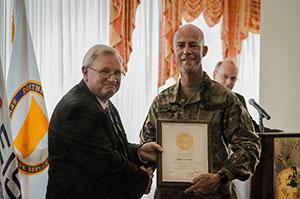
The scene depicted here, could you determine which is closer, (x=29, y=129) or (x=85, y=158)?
(x=85, y=158)

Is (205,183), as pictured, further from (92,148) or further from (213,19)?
(213,19)

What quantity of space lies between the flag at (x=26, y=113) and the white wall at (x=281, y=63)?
240 centimetres

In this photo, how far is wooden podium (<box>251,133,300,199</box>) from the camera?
107 inches

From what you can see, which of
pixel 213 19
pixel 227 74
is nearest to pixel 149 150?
pixel 227 74

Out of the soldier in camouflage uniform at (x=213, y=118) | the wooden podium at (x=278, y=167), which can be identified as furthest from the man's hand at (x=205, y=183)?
the wooden podium at (x=278, y=167)

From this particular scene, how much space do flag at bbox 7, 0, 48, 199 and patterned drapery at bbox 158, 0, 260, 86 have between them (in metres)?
1.37

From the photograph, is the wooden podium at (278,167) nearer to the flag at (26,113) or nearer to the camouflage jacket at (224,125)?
the camouflage jacket at (224,125)

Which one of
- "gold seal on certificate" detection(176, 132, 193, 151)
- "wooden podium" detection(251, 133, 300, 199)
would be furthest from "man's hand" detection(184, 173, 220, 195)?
"wooden podium" detection(251, 133, 300, 199)

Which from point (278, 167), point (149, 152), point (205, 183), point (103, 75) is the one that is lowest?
point (278, 167)

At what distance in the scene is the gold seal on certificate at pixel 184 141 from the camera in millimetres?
1974

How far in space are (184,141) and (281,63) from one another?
2544 millimetres

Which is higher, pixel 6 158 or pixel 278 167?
pixel 6 158

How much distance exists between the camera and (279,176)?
2.73 metres

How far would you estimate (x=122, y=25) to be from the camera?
352 centimetres
